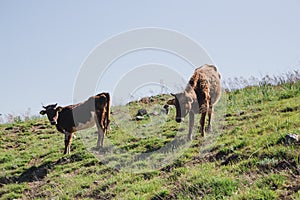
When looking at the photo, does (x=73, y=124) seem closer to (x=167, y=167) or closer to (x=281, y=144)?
(x=167, y=167)

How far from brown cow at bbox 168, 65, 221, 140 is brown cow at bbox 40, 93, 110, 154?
3.15 m

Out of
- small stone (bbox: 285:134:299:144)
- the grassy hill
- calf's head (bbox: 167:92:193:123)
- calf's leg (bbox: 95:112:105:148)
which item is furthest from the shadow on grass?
small stone (bbox: 285:134:299:144)

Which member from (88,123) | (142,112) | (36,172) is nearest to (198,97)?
(88,123)

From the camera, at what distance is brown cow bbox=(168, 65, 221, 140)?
11414 millimetres

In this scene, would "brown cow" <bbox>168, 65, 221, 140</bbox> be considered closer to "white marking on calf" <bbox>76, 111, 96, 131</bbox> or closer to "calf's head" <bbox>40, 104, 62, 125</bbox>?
"white marking on calf" <bbox>76, 111, 96, 131</bbox>

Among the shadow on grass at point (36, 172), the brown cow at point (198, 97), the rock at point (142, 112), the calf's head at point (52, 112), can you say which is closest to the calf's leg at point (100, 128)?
the shadow on grass at point (36, 172)

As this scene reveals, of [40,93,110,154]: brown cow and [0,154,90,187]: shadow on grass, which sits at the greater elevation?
[40,93,110,154]: brown cow

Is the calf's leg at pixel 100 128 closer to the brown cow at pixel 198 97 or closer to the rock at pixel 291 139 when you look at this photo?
the brown cow at pixel 198 97

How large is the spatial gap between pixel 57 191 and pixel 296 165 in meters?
5.87

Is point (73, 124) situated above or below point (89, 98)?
below

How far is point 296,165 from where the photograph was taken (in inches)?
275

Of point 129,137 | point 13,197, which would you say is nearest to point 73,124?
point 129,137

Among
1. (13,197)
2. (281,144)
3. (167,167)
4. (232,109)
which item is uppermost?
(232,109)

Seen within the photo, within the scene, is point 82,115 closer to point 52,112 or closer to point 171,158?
point 52,112
